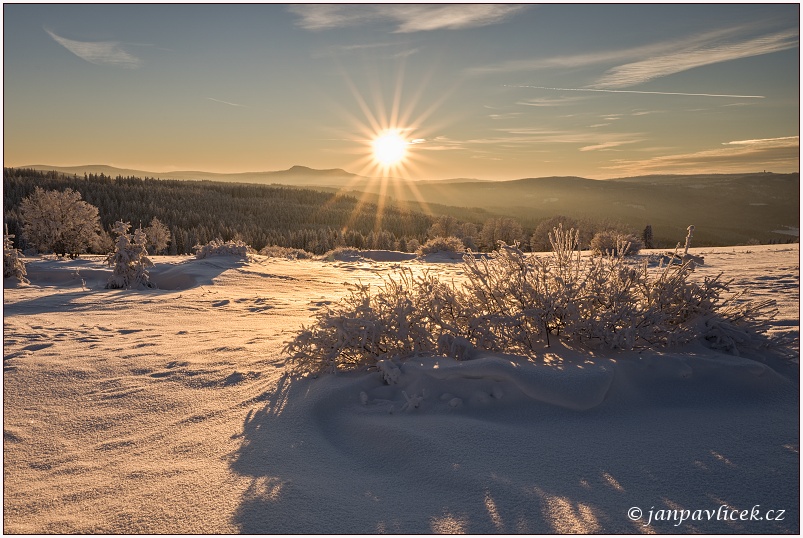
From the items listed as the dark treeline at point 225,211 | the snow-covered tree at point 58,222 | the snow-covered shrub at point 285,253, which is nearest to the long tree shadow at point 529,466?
the snow-covered shrub at point 285,253

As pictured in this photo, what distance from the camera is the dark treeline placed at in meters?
79.6

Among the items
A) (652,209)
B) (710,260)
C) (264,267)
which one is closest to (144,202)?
(264,267)

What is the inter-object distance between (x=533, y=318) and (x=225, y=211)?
372 feet

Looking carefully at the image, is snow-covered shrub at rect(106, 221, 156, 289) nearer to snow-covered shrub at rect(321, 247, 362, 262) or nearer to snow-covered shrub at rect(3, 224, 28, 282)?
snow-covered shrub at rect(3, 224, 28, 282)

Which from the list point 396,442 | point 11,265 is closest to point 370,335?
point 396,442

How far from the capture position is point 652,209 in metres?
143

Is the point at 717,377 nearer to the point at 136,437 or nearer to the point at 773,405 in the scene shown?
the point at 773,405

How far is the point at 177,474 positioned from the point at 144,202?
11450 cm

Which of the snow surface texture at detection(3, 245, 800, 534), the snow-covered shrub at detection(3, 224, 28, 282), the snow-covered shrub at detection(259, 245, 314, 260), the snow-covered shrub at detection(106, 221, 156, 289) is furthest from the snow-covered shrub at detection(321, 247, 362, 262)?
the snow surface texture at detection(3, 245, 800, 534)

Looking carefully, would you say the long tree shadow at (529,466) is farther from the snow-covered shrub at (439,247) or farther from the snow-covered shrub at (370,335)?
the snow-covered shrub at (439,247)

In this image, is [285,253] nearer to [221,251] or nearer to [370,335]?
[221,251]

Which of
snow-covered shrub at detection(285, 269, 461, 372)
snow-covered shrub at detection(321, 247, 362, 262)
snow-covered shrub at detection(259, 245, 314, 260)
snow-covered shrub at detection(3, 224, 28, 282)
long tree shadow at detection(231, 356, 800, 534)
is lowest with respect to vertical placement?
snow-covered shrub at detection(259, 245, 314, 260)

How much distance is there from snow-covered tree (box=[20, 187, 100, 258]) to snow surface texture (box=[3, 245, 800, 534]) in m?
31.3

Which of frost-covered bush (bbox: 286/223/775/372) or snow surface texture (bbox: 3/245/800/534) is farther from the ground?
frost-covered bush (bbox: 286/223/775/372)
